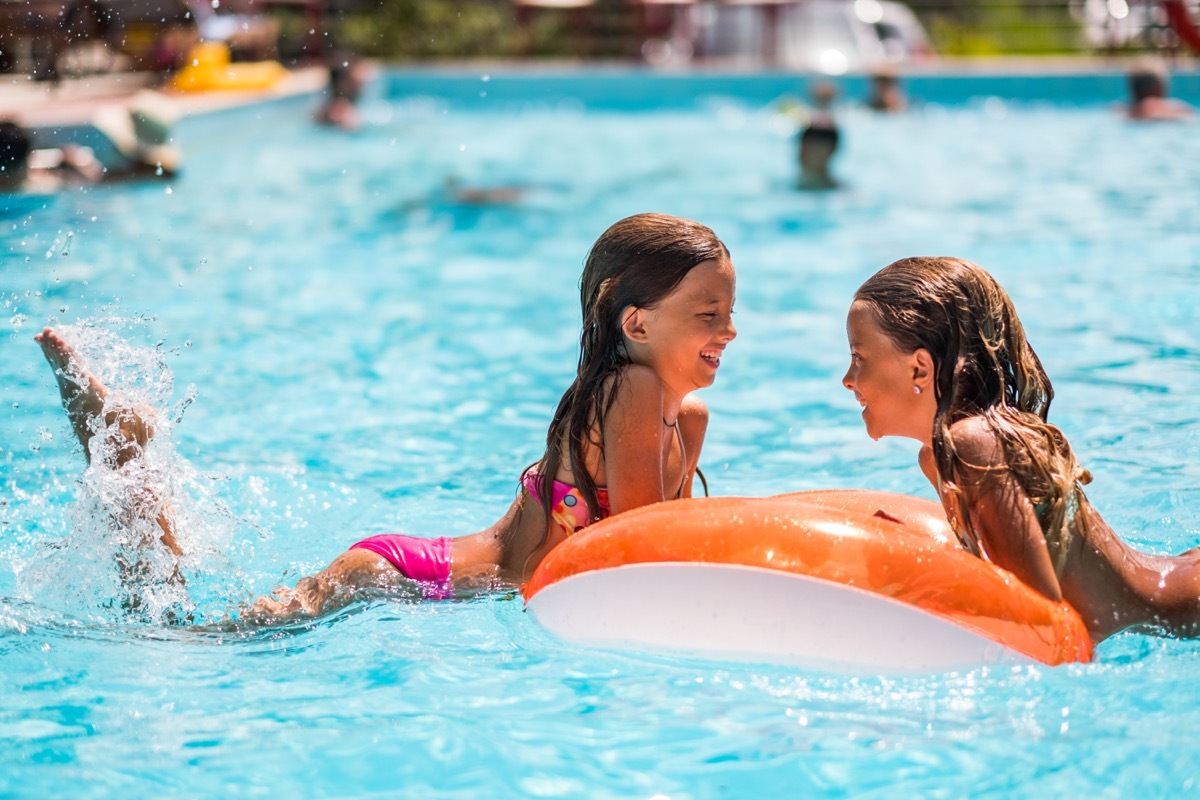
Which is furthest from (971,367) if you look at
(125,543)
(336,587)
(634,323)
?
(125,543)

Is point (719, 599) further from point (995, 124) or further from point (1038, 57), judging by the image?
point (1038, 57)

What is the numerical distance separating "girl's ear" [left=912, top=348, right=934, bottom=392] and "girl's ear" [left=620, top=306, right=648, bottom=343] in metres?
0.66

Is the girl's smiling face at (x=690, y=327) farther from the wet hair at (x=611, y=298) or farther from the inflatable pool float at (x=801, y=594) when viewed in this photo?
the inflatable pool float at (x=801, y=594)

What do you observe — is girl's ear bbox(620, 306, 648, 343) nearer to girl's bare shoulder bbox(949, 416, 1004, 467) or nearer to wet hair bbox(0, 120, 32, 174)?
girl's bare shoulder bbox(949, 416, 1004, 467)

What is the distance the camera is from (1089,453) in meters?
5.02

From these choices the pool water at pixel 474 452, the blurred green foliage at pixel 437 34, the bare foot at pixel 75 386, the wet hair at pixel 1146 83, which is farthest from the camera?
the blurred green foliage at pixel 437 34

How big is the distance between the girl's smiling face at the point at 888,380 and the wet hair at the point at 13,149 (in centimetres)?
850

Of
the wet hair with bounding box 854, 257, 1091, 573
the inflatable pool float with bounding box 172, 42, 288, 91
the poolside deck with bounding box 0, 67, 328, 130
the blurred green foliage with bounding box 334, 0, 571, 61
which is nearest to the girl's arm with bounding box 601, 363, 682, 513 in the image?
the wet hair with bounding box 854, 257, 1091, 573

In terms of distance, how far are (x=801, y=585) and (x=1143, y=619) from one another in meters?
0.90

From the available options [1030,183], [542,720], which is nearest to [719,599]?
[542,720]

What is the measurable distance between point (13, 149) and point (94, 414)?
23.6 feet

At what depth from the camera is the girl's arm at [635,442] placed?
333cm

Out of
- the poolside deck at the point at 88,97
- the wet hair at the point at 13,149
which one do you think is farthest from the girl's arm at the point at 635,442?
the poolside deck at the point at 88,97

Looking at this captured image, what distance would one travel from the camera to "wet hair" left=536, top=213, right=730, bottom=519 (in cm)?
329
